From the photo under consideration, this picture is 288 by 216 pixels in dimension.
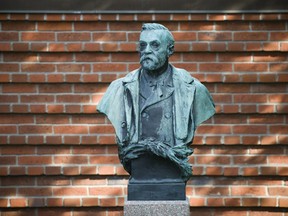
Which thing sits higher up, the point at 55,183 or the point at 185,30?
the point at 185,30

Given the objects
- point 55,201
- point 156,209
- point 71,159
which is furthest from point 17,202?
point 156,209

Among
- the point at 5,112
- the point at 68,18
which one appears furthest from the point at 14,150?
the point at 68,18

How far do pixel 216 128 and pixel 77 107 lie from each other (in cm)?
135

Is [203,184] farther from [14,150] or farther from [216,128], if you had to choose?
[14,150]

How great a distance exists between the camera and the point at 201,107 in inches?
199

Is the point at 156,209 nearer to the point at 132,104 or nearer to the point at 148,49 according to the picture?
the point at 132,104

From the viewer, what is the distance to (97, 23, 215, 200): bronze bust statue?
191 inches

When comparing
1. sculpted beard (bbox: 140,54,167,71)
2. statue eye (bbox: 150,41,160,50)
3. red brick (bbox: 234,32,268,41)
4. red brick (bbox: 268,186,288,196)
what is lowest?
red brick (bbox: 268,186,288,196)

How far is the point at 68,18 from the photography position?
648 cm

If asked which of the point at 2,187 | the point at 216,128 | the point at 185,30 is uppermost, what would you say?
the point at 185,30

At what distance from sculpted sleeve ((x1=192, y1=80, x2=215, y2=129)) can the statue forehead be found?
461 mm

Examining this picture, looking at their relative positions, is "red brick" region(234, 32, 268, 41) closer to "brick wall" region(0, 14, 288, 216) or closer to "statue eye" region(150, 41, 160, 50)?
"brick wall" region(0, 14, 288, 216)

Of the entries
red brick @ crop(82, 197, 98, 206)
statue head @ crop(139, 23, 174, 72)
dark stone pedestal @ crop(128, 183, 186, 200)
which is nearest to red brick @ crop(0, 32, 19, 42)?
red brick @ crop(82, 197, 98, 206)

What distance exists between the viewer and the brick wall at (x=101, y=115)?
21.3 ft
